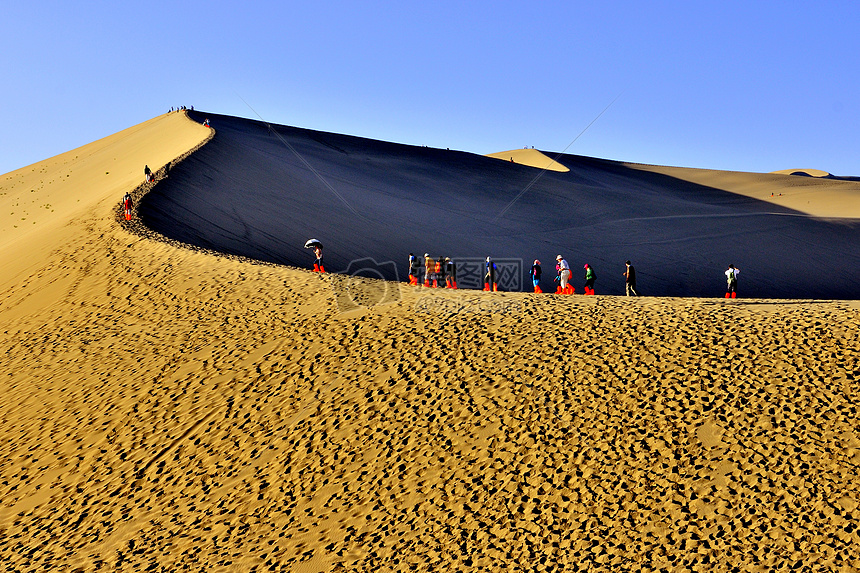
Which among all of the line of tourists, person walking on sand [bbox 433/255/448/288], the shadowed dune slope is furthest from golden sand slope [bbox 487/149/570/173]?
person walking on sand [bbox 433/255/448/288]

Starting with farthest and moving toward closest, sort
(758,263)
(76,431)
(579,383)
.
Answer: (758,263) < (76,431) < (579,383)

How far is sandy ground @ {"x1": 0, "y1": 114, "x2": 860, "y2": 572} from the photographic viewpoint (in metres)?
7.71

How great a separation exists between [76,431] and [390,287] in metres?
7.07

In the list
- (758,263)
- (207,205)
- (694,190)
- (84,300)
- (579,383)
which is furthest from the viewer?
(694,190)

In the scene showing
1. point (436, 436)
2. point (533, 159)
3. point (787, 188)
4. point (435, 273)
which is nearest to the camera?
point (436, 436)

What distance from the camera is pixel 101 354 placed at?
13508mm

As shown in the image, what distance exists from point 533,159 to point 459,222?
42.3m

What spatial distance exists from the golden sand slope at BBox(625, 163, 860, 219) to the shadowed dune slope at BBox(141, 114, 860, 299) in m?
5.64

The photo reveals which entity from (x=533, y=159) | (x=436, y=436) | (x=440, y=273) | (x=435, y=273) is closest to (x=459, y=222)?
(x=440, y=273)

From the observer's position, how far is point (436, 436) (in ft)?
31.5

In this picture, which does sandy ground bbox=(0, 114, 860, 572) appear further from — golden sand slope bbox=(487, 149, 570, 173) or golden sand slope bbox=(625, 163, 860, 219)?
golden sand slope bbox=(487, 149, 570, 173)

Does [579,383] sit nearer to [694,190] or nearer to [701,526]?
[701,526]

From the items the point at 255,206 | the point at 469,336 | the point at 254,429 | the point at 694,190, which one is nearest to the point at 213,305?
the point at 254,429

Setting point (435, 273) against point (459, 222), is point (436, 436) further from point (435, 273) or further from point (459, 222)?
point (459, 222)
